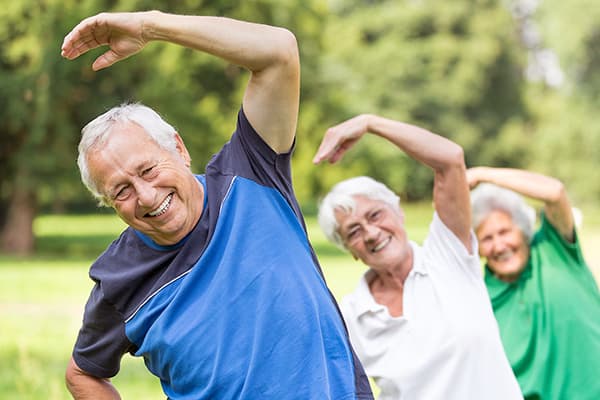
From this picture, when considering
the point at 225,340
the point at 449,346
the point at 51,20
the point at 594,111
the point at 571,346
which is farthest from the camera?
the point at 594,111

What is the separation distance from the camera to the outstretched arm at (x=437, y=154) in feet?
11.3

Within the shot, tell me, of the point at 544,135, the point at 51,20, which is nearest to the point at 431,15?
the point at 544,135

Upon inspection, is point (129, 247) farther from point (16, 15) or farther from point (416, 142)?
point (16, 15)

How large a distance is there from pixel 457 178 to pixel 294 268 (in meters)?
1.18

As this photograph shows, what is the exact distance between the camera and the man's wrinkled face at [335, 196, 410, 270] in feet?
11.7

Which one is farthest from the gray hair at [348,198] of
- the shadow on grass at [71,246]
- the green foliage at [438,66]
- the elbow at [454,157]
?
the green foliage at [438,66]

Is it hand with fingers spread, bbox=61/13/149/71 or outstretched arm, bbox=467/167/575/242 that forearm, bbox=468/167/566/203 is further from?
hand with fingers spread, bbox=61/13/149/71

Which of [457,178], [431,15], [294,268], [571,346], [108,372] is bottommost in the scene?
[108,372]

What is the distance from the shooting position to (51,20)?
19.1 m

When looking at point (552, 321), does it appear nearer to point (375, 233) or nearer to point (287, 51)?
point (375, 233)

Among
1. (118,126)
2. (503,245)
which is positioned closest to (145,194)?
Answer: (118,126)

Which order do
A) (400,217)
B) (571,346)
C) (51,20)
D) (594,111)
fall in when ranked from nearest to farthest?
(400,217) → (571,346) → (51,20) → (594,111)

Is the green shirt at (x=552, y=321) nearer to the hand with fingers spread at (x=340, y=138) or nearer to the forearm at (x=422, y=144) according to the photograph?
the forearm at (x=422, y=144)

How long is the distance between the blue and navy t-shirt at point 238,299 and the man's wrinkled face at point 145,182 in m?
0.07
